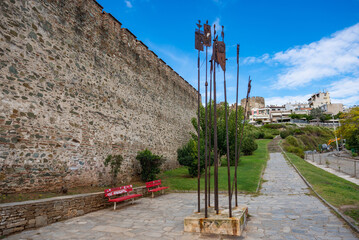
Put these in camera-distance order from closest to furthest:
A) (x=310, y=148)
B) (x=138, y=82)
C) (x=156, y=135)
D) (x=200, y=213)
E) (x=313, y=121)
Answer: (x=200, y=213)
(x=138, y=82)
(x=156, y=135)
(x=310, y=148)
(x=313, y=121)

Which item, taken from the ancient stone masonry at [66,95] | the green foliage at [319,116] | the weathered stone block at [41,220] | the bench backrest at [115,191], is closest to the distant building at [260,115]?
the green foliage at [319,116]

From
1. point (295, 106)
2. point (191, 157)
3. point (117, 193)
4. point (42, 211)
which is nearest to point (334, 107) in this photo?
point (295, 106)

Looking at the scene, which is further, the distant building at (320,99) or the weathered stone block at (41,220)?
the distant building at (320,99)

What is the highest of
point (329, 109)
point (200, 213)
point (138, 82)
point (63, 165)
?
point (329, 109)

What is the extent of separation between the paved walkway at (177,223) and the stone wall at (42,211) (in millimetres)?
202

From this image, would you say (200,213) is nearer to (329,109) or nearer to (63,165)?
(63,165)

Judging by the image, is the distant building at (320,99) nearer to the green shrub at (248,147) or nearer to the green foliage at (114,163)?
the green shrub at (248,147)

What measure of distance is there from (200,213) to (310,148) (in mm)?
46686

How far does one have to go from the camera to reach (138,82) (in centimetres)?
1164

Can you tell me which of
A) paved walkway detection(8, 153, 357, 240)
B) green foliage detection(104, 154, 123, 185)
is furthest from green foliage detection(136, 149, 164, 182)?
paved walkway detection(8, 153, 357, 240)

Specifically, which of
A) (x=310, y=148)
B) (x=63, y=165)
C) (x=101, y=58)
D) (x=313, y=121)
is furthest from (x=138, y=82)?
(x=313, y=121)

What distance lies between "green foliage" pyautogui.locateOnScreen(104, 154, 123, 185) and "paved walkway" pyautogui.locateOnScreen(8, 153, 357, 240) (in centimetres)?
242

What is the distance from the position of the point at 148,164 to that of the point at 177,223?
213 inches

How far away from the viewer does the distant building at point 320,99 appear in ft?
305
